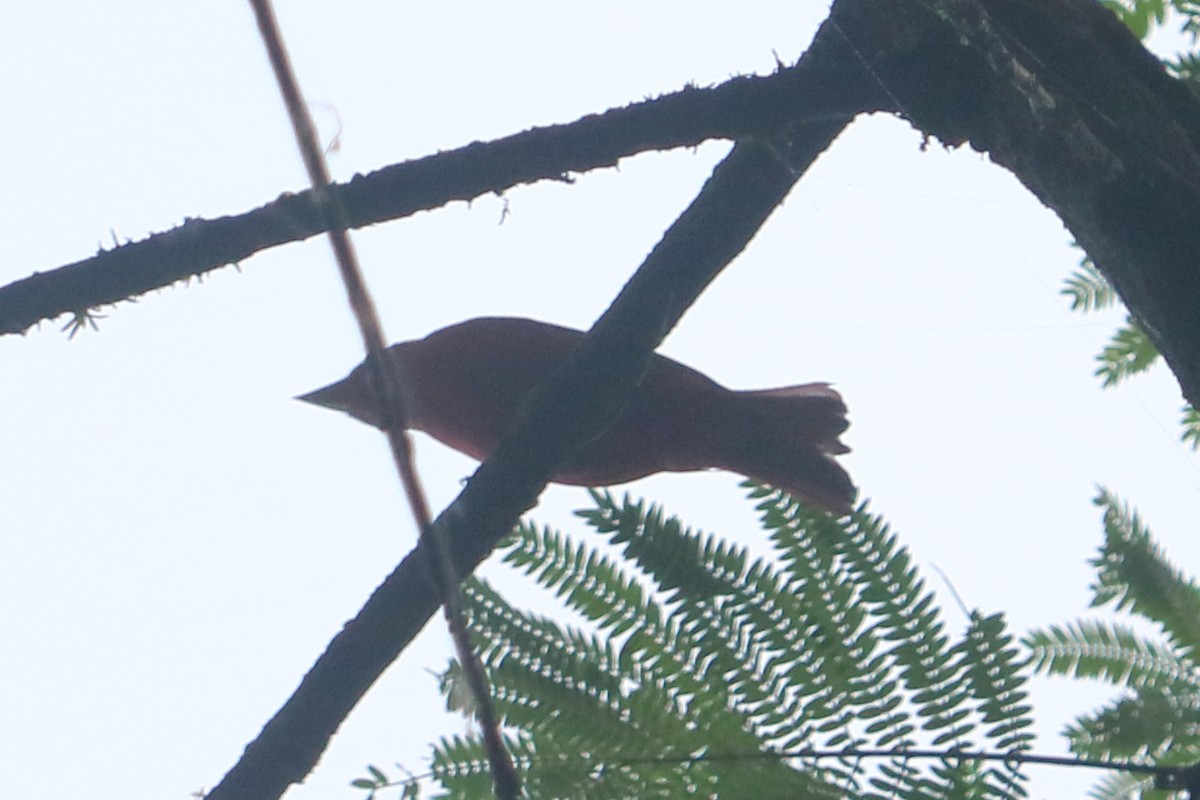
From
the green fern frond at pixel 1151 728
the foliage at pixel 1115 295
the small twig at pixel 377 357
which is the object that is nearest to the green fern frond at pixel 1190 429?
the foliage at pixel 1115 295

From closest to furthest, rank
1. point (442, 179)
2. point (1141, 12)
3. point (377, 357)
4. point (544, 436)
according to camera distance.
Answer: point (377, 357) → point (442, 179) → point (544, 436) → point (1141, 12)

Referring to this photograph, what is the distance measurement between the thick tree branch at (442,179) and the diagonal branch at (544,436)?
6.7 inches

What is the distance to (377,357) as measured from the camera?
109 cm

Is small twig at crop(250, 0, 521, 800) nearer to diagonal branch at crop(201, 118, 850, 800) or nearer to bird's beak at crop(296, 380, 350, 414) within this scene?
diagonal branch at crop(201, 118, 850, 800)

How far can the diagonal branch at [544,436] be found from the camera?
7.24 ft

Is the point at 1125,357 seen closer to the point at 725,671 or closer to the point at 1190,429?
the point at 1190,429

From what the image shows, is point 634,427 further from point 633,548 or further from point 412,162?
point 412,162

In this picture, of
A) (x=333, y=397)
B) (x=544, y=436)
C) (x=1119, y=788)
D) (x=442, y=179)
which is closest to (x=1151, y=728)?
(x=1119, y=788)

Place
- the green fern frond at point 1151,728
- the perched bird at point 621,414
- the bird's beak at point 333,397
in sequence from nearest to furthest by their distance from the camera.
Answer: the green fern frond at point 1151,728, the perched bird at point 621,414, the bird's beak at point 333,397

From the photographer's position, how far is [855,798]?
2.01 meters

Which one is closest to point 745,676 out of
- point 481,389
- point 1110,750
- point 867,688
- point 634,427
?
point 867,688

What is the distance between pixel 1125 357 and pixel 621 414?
1.70 metres

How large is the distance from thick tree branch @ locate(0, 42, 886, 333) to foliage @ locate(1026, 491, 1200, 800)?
0.96 meters

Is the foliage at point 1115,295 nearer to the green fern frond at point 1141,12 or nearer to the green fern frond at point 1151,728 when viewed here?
the green fern frond at point 1141,12
